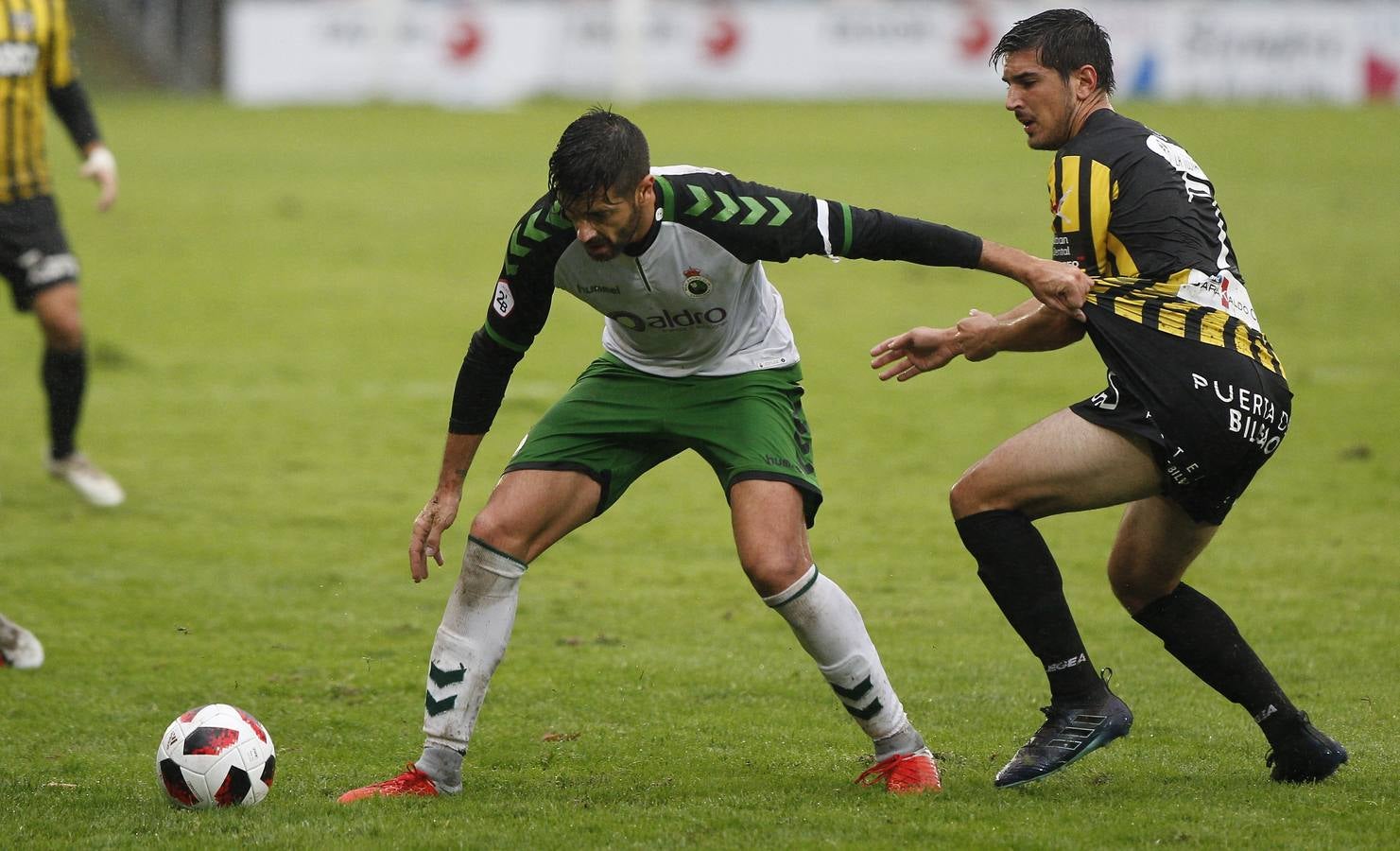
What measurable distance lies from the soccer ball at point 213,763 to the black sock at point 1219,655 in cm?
283

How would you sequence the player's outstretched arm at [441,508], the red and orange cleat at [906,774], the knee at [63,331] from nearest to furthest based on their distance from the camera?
the red and orange cleat at [906,774]
the player's outstretched arm at [441,508]
the knee at [63,331]

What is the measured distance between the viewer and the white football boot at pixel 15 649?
673cm

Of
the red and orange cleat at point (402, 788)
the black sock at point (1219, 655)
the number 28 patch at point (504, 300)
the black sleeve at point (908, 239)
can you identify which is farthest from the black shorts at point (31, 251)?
the black sock at point (1219, 655)

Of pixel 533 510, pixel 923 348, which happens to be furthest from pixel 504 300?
pixel 923 348

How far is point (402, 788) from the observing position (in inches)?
202

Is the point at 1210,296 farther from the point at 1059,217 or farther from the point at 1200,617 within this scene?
the point at 1200,617

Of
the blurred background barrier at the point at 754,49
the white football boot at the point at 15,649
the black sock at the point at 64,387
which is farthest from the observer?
the blurred background barrier at the point at 754,49

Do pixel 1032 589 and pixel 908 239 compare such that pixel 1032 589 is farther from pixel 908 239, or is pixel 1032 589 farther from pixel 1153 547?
pixel 908 239

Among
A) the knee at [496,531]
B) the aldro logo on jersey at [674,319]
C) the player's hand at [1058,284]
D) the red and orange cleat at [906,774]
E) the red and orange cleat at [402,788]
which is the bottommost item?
the red and orange cleat at [402,788]

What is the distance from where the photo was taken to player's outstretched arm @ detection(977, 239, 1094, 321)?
4938mm

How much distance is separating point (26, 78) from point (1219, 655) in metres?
7.23

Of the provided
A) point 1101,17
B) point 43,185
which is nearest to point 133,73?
point 1101,17

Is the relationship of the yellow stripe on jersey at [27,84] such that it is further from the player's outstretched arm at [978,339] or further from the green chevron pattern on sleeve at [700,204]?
the player's outstretched arm at [978,339]

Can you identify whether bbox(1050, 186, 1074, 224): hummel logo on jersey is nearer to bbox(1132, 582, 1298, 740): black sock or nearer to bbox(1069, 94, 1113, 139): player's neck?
bbox(1069, 94, 1113, 139): player's neck
